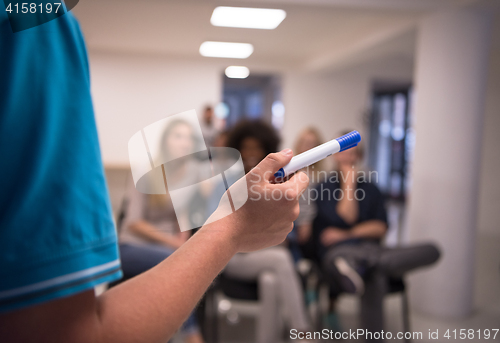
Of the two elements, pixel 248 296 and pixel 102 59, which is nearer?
pixel 248 296

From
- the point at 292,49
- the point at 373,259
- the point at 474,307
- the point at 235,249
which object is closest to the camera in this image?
the point at 235,249

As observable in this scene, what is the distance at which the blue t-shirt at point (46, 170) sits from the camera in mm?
214

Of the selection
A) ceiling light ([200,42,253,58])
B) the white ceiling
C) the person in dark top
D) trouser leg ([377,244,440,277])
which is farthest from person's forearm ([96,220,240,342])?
ceiling light ([200,42,253,58])

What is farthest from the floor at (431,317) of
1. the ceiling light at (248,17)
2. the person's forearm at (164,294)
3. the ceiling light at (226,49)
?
the ceiling light at (226,49)

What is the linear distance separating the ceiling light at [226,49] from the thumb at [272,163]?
341cm

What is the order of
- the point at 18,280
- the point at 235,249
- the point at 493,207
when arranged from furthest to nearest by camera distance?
the point at 493,207 → the point at 235,249 → the point at 18,280

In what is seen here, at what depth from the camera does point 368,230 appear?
1.41 m

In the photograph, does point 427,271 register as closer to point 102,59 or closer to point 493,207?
point 493,207

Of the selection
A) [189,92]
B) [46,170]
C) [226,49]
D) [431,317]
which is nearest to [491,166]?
[431,317]

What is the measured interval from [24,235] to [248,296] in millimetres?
1364

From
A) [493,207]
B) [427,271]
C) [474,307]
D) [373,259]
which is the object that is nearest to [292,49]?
[493,207]

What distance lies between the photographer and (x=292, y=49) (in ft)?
13.1

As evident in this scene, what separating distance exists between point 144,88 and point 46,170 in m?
4.49

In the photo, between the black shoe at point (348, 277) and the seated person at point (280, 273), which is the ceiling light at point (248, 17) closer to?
the seated person at point (280, 273)
